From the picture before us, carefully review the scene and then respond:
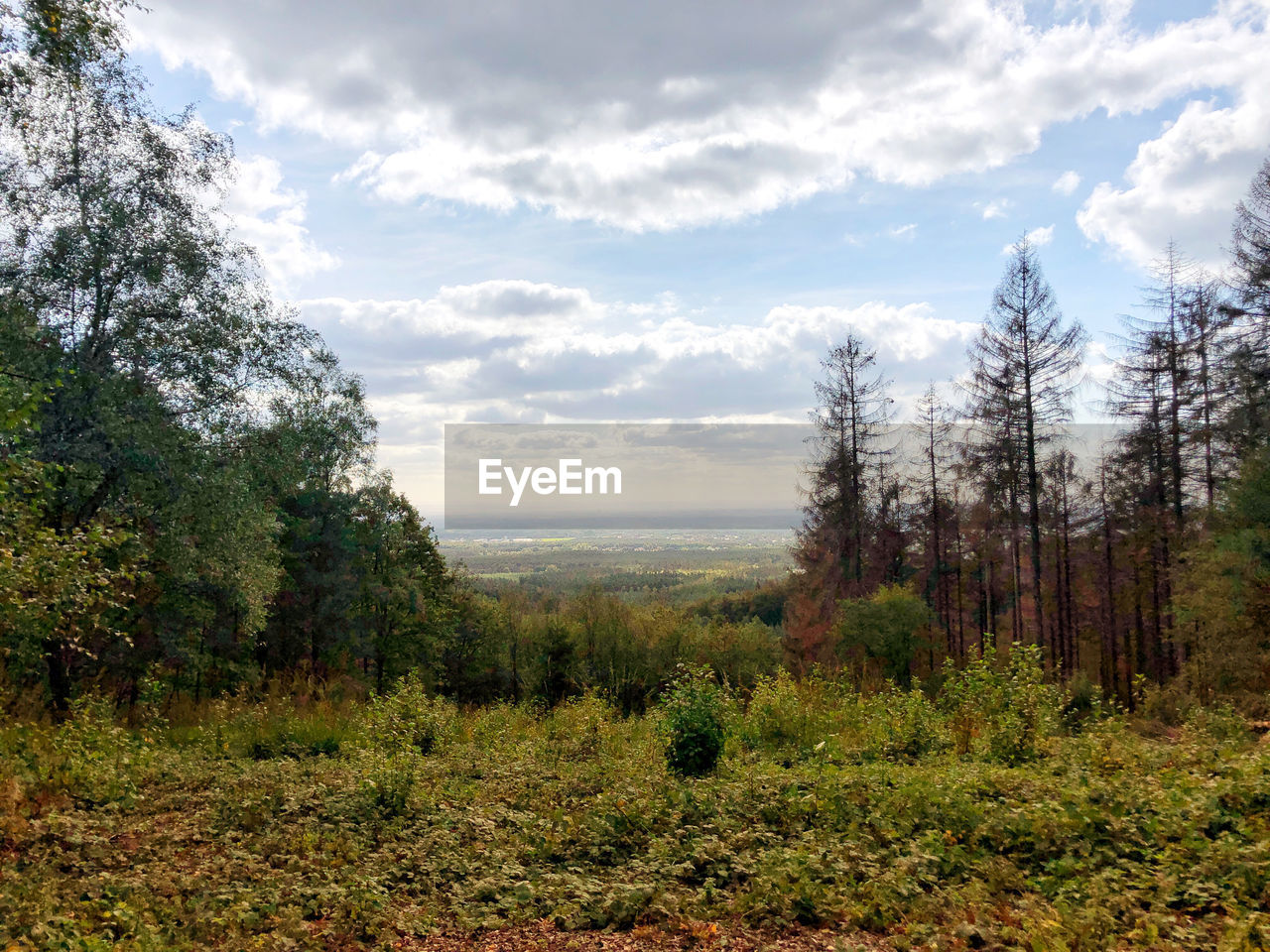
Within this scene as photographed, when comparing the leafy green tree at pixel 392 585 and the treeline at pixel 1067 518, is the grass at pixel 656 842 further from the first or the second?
the leafy green tree at pixel 392 585

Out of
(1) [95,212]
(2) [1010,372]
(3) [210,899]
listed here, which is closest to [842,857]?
(3) [210,899]

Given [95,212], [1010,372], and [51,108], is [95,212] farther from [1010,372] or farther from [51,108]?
[1010,372]

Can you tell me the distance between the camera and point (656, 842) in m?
5.95

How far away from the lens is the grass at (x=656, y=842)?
4.39m

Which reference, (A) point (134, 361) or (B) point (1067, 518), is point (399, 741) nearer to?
(A) point (134, 361)

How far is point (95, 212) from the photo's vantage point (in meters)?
12.1

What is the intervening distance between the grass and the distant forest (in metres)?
1.74

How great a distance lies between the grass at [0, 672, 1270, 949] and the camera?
439cm

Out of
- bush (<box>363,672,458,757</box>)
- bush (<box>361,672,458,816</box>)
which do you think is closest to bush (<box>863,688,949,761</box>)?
bush (<box>361,672,458,816</box>)

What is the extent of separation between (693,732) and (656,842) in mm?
2416

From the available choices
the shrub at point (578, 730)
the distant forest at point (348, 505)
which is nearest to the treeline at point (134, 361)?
the distant forest at point (348, 505)

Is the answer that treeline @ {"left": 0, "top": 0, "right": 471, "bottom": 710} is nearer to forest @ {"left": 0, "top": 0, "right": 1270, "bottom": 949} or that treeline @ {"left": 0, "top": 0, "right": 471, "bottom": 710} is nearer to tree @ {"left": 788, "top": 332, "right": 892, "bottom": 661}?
forest @ {"left": 0, "top": 0, "right": 1270, "bottom": 949}

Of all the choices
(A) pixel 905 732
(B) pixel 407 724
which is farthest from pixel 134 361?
(A) pixel 905 732

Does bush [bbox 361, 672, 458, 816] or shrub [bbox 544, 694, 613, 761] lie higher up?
bush [bbox 361, 672, 458, 816]
